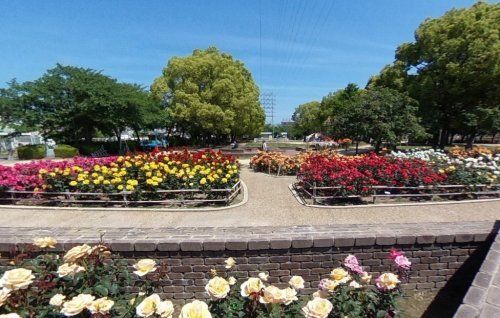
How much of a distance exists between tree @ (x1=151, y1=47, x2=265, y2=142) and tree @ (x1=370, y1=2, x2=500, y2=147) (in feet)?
53.0

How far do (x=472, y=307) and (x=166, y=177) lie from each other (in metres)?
7.36

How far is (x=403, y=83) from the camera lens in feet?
78.3

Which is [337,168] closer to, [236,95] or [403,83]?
[403,83]

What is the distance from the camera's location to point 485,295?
2.38 meters

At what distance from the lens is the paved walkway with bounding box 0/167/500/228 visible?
6879 millimetres

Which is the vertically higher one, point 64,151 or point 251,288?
point 251,288

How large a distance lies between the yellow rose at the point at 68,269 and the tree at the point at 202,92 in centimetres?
2845

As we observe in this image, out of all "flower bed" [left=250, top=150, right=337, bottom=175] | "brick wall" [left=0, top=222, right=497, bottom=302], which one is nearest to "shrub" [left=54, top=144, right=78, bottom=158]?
"flower bed" [left=250, top=150, right=337, bottom=175]

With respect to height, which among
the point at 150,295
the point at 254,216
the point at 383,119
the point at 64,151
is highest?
the point at 383,119

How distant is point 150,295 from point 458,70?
24.0 m

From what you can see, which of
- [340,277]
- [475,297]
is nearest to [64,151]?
[340,277]

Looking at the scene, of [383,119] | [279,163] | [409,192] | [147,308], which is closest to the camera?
[147,308]

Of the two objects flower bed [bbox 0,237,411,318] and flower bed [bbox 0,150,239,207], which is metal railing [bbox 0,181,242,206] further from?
flower bed [bbox 0,237,411,318]

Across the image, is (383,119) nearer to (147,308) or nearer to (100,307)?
(147,308)
